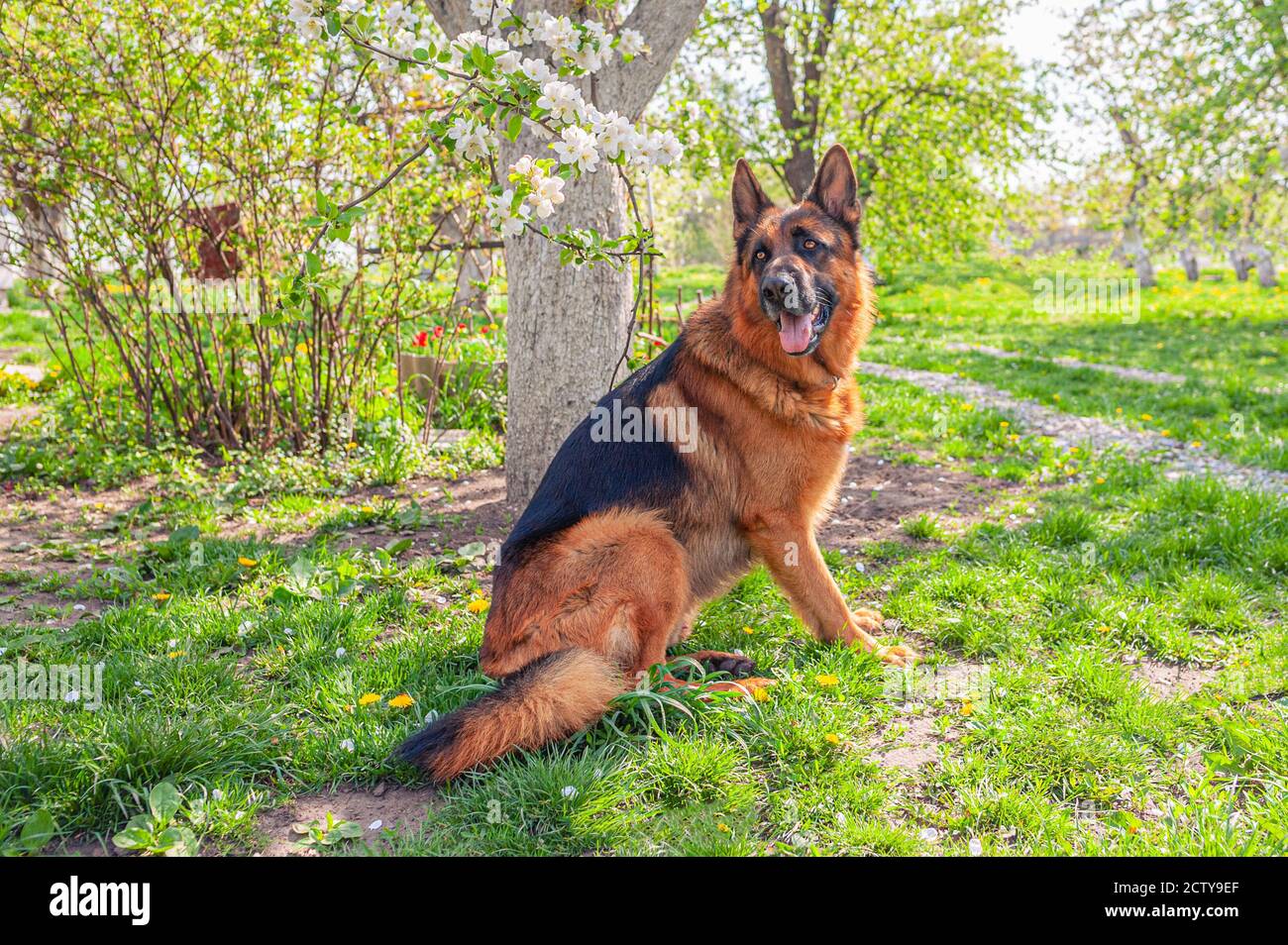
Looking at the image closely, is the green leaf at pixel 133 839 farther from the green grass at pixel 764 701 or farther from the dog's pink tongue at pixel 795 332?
the dog's pink tongue at pixel 795 332

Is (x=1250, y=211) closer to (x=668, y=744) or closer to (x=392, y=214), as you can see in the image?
(x=392, y=214)

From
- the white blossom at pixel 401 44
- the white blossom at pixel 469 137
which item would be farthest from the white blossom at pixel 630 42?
the white blossom at pixel 401 44

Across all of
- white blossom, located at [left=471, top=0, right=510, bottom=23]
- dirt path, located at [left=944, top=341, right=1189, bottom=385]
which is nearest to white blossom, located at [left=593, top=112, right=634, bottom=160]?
white blossom, located at [left=471, top=0, right=510, bottom=23]

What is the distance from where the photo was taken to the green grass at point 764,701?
256 cm

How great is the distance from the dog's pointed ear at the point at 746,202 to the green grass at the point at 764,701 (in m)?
1.78

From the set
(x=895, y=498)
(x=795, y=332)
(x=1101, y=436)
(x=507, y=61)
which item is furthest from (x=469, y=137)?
(x=1101, y=436)

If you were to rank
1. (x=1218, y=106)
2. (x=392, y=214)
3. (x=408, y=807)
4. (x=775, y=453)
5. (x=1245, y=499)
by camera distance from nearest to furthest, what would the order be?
(x=408, y=807) → (x=775, y=453) → (x=1245, y=499) → (x=392, y=214) → (x=1218, y=106)

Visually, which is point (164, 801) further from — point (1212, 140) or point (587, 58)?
point (1212, 140)

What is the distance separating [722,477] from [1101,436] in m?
5.41

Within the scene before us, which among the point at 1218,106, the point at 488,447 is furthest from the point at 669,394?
the point at 1218,106

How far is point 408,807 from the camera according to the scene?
2.70 m

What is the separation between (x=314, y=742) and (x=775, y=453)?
208 centimetres

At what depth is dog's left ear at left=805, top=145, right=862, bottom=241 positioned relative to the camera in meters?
3.78

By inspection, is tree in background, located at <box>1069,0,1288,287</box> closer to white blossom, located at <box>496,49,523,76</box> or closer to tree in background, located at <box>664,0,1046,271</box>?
tree in background, located at <box>664,0,1046,271</box>
